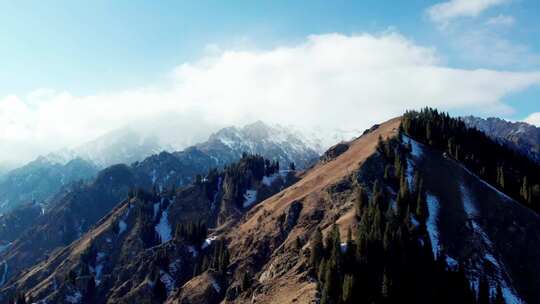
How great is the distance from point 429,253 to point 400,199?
26135mm

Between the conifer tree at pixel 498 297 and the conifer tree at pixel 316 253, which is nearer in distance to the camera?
the conifer tree at pixel 498 297

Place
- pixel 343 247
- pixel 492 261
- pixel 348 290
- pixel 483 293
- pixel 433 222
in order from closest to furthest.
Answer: pixel 348 290, pixel 483 293, pixel 343 247, pixel 492 261, pixel 433 222

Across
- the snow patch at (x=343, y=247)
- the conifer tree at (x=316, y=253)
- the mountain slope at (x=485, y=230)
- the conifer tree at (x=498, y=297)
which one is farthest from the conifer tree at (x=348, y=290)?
the conifer tree at (x=498, y=297)

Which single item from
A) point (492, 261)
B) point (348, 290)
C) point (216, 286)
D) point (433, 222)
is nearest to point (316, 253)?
point (348, 290)

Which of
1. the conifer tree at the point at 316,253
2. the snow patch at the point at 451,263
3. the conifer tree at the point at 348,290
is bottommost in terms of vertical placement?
the snow patch at the point at 451,263

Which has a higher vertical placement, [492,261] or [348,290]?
[348,290]

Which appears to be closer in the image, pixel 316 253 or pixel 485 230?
pixel 316 253

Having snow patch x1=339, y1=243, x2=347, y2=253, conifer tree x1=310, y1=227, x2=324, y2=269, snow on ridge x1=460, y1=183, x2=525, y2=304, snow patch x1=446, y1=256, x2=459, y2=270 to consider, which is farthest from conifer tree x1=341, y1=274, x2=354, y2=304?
snow on ridge x1=460, y1=183, x2=525, y2=304

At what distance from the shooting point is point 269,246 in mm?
183500

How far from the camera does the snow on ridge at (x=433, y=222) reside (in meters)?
142

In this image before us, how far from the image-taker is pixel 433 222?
153875 mm

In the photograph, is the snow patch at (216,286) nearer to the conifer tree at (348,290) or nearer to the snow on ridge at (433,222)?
the conifer tree at (348,290)

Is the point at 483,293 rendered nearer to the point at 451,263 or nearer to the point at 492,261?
the point at 451,263

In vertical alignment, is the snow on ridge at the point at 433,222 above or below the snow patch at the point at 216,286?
above
